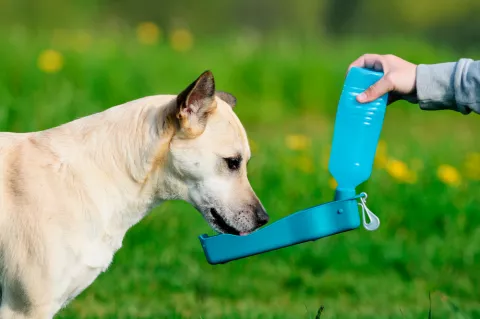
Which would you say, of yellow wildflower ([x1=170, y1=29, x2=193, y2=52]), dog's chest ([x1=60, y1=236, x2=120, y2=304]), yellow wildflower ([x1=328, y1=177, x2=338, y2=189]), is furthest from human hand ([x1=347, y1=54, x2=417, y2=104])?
yellow wildflower ([x1=170, y1=29, x2=193, y2=52])

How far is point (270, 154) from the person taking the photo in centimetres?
685

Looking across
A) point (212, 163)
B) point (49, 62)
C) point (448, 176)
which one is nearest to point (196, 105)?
point (212, 163)

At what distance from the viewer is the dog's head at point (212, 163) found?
3.56 meters

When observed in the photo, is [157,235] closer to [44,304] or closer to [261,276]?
[261,276]

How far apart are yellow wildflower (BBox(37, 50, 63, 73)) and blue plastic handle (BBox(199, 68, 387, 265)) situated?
4301 millimetres

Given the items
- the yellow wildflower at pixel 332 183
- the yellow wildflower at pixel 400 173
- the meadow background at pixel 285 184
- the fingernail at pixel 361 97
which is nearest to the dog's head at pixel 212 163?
the fingernail at pixel 361 97

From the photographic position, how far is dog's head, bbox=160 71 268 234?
3564mm

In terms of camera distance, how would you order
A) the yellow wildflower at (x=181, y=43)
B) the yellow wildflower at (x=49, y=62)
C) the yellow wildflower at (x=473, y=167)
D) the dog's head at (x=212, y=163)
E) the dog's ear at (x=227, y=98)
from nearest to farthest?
the dog's head at (x=212, y=163), the dog's ear at (x=227, y=98), the yellow wildflower at (x=473, y=167), the yellow wildflower at (x=49, y=62), the yellow wildflower at (x=181, y=43)

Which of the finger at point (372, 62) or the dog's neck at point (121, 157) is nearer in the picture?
the dog's neck at point (121, 157)

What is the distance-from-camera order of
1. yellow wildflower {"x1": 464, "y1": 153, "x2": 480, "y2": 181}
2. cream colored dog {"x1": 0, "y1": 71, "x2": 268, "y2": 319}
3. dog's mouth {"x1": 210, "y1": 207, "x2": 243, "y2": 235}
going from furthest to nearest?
1. yellow wildflower {"x1": 464, "y1": 153, "x2": 480, "y2": 181}
2. dog's mouth {"x1": 210, "y1": 207, "x2": 243, "y2": 235}
3. cream colored dog {"x1": 0, "y1": 71, "x2": 268, "y2": 319}

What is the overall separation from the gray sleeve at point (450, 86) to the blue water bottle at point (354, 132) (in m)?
0.16

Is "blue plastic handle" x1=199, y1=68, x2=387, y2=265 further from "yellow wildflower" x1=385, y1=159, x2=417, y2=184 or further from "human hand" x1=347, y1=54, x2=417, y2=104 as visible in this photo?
"yellow wildflower" x1=385, y1=159, x2=417, y2=184

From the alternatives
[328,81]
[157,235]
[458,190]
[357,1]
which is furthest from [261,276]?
[357,1]

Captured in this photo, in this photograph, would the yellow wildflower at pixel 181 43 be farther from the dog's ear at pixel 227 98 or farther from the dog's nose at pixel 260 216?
the dog's nose at pixel 260 216
